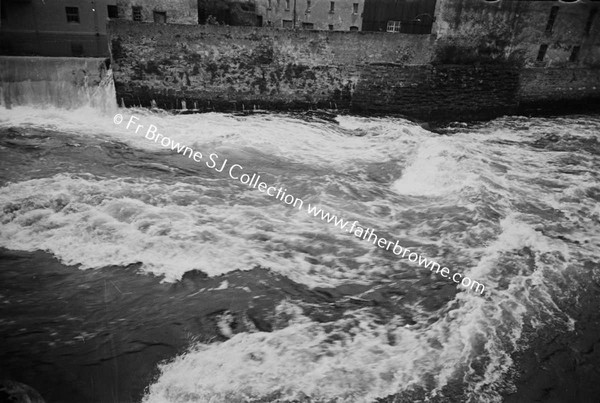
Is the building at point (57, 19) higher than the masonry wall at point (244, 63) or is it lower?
higher

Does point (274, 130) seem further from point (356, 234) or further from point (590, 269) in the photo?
point (590, 269)

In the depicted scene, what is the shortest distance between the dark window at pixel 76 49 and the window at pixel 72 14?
390 cm

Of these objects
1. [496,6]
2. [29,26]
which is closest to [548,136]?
[496,6]

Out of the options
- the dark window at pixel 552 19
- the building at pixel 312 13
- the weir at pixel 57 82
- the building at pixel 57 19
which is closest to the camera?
the weir at pixel 57 82

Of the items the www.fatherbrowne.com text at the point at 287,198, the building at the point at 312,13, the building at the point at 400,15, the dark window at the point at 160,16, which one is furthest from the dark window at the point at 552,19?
the dark window at the point at 160,16

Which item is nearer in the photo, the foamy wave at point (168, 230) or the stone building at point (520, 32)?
the foamy wave at point (168, 230)

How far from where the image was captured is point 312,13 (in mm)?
21484

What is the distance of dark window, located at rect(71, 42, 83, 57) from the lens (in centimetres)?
1210

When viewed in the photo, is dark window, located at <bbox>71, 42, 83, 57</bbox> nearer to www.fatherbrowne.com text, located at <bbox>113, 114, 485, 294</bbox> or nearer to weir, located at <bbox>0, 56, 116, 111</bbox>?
weir, located at <bbox>0, 56, 116, 111</bbox>

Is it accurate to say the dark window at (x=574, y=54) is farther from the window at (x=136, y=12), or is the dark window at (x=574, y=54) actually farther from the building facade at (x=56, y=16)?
the building facade at (x=56, y=16)

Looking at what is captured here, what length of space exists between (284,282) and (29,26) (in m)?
16.8

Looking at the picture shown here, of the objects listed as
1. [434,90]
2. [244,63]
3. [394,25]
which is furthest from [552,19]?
[244,63]

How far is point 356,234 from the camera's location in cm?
636

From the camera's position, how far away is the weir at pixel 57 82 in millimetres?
10570
